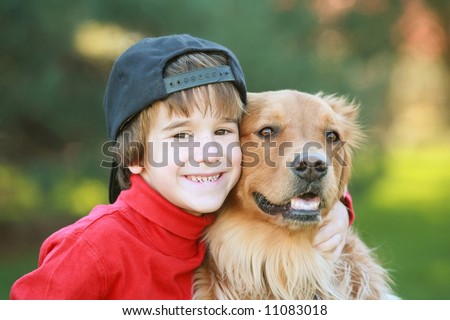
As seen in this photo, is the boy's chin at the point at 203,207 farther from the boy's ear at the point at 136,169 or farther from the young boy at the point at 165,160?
the boy's ear at the point at 136,169

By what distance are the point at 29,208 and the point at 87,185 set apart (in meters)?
0.80

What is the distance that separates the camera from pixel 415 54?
13.9 metres

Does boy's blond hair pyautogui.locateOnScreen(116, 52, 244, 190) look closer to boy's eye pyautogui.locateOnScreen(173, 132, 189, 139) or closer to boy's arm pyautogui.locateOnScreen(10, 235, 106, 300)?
boy's eye pyautogui.locateOnScreen(173, 132, 189, 139)

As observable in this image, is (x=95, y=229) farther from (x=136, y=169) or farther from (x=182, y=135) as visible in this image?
(x=182, y=135)

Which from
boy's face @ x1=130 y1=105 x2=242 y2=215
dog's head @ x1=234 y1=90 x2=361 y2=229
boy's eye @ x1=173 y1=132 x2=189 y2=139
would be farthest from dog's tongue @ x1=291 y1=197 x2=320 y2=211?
boy's eye @ x1=173 y1=132 x2=189 y2=139

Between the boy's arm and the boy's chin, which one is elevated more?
the boy's chin

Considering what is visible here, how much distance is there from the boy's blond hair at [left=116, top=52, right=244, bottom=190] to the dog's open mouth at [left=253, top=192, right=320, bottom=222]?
1.55ft

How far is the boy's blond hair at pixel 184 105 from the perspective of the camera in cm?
276

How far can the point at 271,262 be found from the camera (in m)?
3.11

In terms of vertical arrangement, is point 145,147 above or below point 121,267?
above

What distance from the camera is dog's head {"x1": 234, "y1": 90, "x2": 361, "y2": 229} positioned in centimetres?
293

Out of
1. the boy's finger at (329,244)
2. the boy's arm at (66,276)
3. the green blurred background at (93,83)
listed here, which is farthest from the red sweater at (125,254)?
the green blurred background at (93,83)
